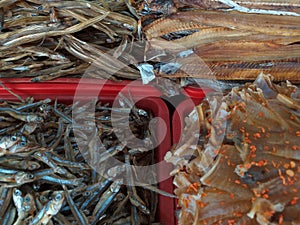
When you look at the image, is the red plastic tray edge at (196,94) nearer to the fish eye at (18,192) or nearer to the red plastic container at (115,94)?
the red plastic container at (115,94)

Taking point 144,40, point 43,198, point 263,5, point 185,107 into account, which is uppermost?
point 263,5

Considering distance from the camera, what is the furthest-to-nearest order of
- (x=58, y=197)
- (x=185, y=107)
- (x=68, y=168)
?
(x=185, y=107) → (x=68, y=168) → (x=58, y=197)

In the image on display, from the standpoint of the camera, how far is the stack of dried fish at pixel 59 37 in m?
2.20

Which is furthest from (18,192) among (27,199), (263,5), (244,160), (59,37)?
(263,5)

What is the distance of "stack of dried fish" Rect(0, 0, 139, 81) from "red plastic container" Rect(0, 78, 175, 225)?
52mm

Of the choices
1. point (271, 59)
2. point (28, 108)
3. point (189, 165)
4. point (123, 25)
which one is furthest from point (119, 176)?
point (271, 59)

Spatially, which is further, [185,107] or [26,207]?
[185,107]

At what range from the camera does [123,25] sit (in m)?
2.29

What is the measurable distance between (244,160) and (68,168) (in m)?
0.86

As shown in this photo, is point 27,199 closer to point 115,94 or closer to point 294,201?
point 115,94

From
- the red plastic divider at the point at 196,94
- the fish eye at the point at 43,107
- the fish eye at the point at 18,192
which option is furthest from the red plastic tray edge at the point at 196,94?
the fish eye at the point at 18,192

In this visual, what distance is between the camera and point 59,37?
7.49 feet

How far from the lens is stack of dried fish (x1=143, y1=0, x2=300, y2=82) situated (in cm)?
207

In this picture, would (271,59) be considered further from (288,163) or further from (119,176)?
(119,176)
